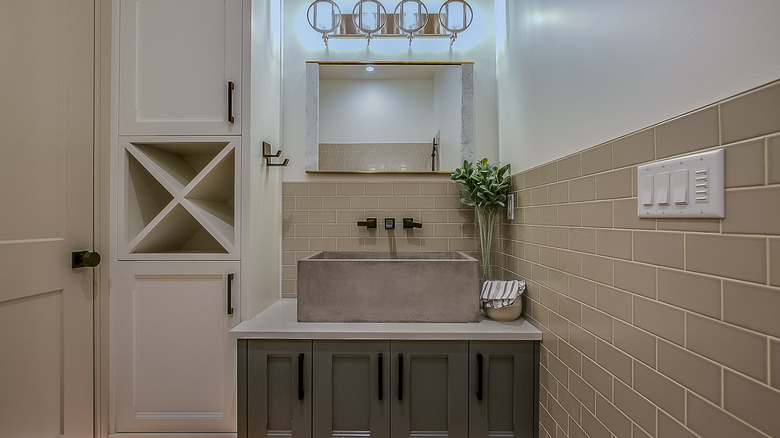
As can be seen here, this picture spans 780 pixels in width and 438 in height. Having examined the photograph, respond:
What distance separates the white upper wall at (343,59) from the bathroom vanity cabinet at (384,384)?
1.01 meters

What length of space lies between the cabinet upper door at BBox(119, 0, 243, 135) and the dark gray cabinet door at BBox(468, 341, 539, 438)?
141 centimetres

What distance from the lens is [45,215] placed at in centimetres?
127

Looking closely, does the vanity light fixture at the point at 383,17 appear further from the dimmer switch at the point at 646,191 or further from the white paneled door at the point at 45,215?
the dimmer switch at the point at 646,191

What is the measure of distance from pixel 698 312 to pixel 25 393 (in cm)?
194

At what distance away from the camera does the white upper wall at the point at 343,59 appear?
2.07 metres

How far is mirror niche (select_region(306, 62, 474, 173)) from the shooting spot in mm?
2055

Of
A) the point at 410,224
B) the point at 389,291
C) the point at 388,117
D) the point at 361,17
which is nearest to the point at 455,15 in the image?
the point at 361,17

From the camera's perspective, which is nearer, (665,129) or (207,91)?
(665,129)

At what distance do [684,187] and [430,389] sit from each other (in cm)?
113

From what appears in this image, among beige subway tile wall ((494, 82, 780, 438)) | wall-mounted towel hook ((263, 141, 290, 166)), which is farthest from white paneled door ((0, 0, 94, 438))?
beige subway tile wall ((494, 82, 780, 438))

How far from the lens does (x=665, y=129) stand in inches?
30.3

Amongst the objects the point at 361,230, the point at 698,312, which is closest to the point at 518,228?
the point at 361,230

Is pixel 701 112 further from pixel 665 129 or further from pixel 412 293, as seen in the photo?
pixel 412 293

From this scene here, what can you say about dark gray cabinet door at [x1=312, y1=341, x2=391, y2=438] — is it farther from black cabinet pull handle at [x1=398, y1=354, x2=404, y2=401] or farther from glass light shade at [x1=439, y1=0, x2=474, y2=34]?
glass light shade at [x1=439, y1=0, x2=474, y2=34]
